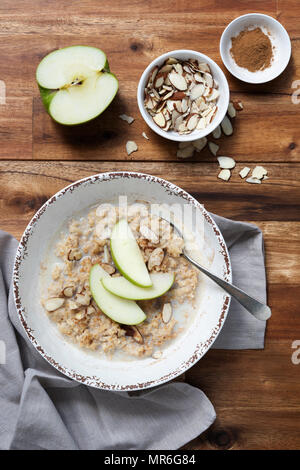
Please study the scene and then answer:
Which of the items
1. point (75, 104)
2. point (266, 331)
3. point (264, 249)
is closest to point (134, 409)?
point (266, 331)

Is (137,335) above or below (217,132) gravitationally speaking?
below

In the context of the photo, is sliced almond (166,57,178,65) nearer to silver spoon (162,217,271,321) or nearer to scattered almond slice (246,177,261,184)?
scattered almond slice (246,177,261,184)

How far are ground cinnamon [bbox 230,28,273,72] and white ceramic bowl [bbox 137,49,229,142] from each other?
0.08m

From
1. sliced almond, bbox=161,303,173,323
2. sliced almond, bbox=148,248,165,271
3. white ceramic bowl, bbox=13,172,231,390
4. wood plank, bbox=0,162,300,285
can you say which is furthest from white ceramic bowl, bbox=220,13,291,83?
sliced almond, bbox=161,303,173,323

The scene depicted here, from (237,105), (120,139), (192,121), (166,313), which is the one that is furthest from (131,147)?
(166,313)

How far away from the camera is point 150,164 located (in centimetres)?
121

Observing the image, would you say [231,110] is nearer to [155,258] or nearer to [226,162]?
[226,162]

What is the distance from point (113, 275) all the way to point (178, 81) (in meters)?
0.46

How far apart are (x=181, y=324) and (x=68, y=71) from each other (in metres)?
0.61

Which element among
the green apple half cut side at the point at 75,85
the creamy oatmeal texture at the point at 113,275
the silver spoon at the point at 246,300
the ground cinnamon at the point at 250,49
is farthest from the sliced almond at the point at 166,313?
the ground cinnamon at the point at 250,49

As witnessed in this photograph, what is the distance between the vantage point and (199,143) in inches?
47.7

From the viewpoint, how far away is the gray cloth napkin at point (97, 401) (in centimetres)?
115

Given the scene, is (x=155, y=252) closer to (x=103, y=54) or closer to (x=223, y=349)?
(x=223, y=349)

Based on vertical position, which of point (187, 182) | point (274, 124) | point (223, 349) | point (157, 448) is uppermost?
point (274, 124)
